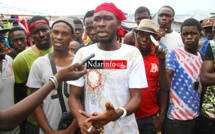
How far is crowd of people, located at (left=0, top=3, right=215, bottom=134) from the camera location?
185 cm

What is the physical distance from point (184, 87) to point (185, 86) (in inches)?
0.9

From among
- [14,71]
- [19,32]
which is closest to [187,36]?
[14,71]

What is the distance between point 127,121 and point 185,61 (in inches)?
56.5

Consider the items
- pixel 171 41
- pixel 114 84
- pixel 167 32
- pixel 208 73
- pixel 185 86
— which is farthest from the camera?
pixel 167 32

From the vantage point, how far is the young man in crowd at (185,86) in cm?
250

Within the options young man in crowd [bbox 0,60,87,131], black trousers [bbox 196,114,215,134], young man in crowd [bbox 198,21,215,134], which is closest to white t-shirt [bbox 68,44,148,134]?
young man in crowd [bbox 0,60,87,131]

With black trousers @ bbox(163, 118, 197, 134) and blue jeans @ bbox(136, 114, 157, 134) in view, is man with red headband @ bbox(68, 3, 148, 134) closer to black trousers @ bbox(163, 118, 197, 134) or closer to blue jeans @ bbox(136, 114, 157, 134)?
blue jeans @ bbox(136, 114, 157, 134)

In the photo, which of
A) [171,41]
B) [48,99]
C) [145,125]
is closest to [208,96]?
[145,125]

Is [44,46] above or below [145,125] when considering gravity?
above

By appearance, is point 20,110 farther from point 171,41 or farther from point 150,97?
point 171,41

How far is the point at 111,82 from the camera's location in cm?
185

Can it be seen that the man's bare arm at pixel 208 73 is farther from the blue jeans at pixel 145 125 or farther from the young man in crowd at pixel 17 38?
the young man in crowd at pixel 17 38

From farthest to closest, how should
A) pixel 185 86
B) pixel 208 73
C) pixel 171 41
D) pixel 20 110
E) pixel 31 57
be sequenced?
pixel 171 41
pixel 31 57
pixel 185 86
pixel 208 73
pixel 20 110

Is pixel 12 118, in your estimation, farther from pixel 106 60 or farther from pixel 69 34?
pixel 69 34
